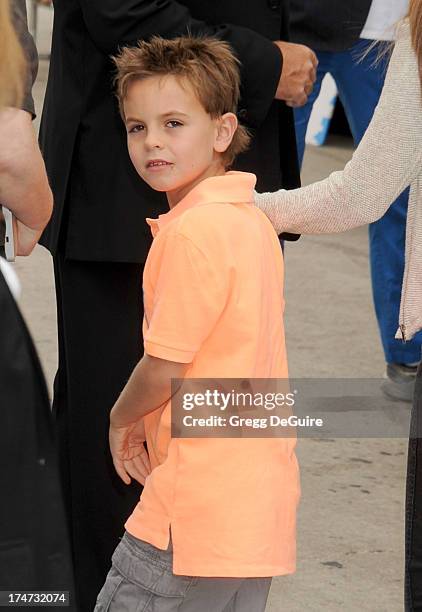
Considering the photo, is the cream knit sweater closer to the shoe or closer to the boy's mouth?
the boy's mouth

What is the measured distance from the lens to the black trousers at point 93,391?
110 inches

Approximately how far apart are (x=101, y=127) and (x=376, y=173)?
0.65 metres

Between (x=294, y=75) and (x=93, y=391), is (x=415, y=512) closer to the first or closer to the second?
(x=93, y=391)

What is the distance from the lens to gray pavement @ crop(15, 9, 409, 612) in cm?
336

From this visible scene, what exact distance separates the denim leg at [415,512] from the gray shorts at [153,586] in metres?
0.36

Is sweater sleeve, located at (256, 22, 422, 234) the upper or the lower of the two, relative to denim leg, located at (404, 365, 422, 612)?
upper

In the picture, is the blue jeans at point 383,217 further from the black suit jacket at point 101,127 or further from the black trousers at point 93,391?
the black trousers at point 93,391

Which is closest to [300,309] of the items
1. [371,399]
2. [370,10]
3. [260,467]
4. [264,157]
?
[371,399]

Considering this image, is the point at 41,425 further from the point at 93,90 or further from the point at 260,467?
the point at 93,90

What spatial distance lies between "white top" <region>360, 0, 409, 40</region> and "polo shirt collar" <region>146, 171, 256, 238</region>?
182 centimetres

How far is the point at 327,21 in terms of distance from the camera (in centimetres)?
390

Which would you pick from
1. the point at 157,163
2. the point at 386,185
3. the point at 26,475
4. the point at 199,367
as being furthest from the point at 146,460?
the point at 26,475

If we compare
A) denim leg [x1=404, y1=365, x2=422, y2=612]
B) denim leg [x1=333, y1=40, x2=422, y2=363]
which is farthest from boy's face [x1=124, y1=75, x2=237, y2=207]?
denim leg [x1=333, y1=40, x2=422, y2=363]

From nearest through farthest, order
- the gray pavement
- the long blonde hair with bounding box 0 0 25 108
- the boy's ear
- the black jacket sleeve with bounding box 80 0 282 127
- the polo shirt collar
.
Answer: the long blonde hair with bounding box 0 0 25 108, the polo shirt collar, the boy's ear, the black jacket sleeve with bounding box 80 0 282 127, the gray pavement
